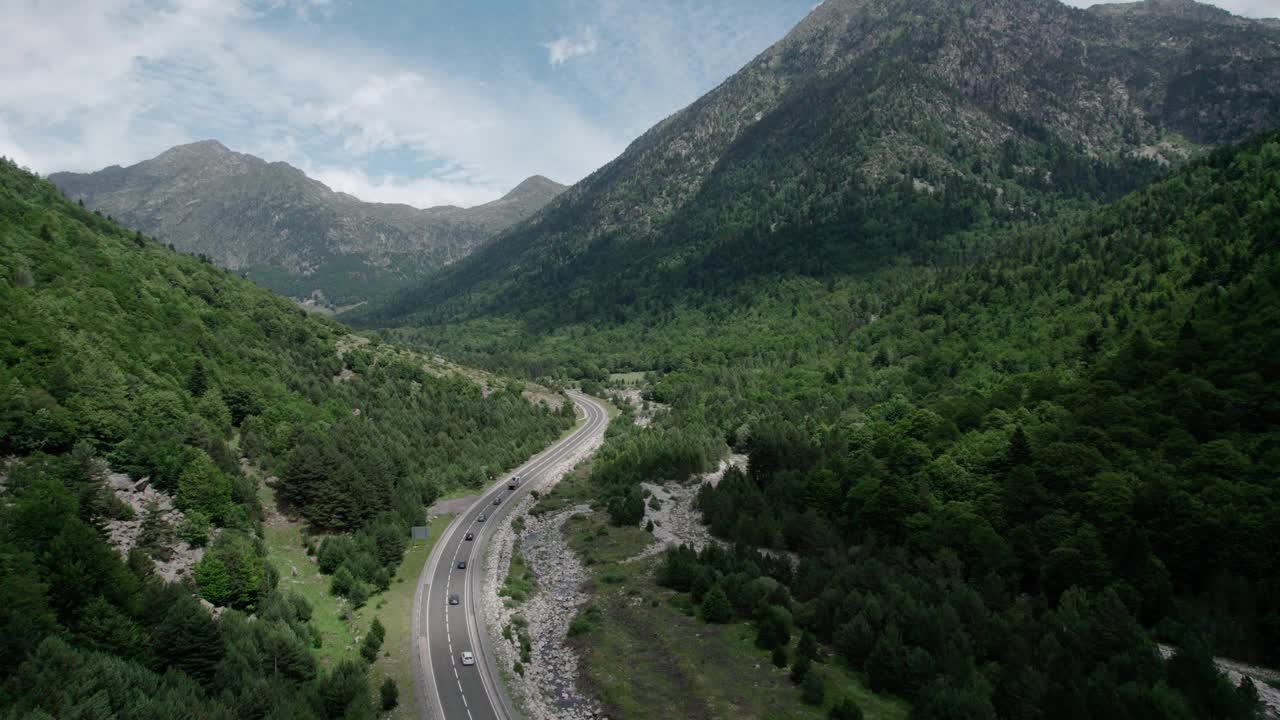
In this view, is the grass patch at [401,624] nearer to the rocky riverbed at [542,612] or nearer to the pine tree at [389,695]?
the pine tree at [389,695]

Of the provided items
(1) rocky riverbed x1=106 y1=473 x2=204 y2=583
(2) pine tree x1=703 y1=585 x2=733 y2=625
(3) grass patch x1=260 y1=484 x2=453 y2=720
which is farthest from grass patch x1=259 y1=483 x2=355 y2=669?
(2) pine tree x1=703 y1=585 x2=733 y2=625

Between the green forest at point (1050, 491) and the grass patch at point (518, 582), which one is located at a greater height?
the green forest at point (1050, 491)

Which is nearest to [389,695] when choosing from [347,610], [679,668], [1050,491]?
[347,610]

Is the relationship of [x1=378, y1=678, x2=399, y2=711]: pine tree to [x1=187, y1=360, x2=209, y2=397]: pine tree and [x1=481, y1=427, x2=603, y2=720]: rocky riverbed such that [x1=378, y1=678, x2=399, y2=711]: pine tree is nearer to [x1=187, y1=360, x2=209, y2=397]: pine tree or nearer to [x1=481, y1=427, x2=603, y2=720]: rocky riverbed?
[x1=481, y1=427, x2=603, y2=720]: rocky riverbed

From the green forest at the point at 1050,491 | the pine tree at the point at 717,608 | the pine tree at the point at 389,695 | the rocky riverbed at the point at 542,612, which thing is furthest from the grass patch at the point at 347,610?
the green forest at the point at 1050,491

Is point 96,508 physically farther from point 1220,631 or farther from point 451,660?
point 1220,631

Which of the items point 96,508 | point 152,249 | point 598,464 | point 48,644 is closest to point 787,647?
point 48,644

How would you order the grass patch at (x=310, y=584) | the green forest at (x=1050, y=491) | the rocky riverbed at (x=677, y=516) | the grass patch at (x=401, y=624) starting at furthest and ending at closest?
1. the rocky riverbed at (x=677, y=516)
2. the grass patch at (x=310, y=584)
3. the grass patch at (x=401, y=624)
4. the green forest at (x=1050, y=491)
